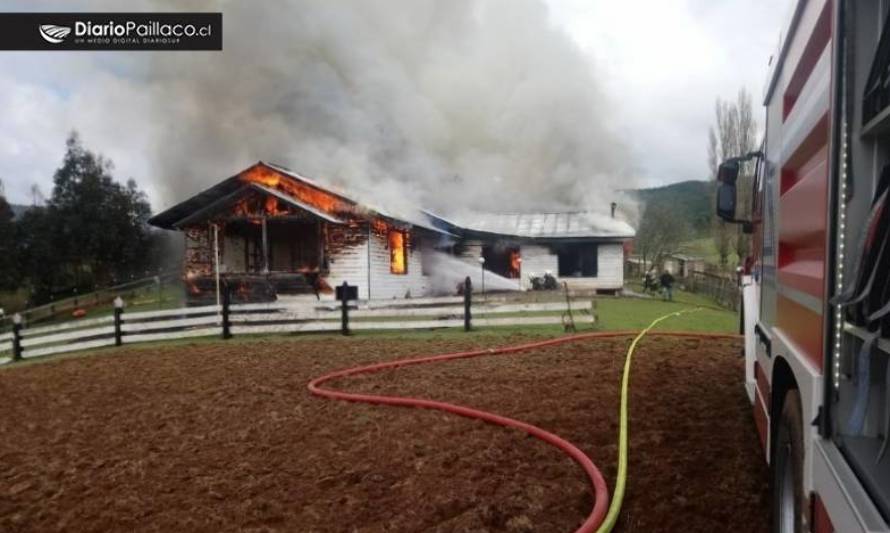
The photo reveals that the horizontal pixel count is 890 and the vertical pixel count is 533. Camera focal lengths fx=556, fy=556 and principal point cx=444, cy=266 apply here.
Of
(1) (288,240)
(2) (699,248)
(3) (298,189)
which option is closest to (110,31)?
(3) (298,189)

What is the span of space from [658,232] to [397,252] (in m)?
15.6

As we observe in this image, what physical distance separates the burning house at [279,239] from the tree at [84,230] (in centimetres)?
492

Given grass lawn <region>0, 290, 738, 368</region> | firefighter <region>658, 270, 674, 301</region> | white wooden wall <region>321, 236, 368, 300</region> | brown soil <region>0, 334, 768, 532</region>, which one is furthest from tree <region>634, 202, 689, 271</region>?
brown soil <region>0, 334, 768, 532</region>

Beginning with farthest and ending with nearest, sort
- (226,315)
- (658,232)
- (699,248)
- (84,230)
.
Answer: (699,248) → (658,232) → (84,230) → (226,315)

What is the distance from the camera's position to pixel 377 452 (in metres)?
4.11

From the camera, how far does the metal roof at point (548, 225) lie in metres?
19.4

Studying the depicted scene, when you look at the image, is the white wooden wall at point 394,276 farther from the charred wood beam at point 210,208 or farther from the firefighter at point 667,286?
the firefighter at point 667,286

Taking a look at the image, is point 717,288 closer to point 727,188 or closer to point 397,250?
point 397,250

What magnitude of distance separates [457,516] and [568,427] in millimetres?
1716

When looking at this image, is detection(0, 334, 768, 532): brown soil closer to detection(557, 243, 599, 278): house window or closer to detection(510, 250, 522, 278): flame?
detection(510, 250, 522, 278): flame

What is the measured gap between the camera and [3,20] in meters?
14.4

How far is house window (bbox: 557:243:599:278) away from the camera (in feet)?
64.6

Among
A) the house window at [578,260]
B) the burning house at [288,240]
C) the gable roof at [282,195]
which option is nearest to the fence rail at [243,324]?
the burning house at [288,240]

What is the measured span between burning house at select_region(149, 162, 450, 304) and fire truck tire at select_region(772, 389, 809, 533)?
1327cm
